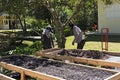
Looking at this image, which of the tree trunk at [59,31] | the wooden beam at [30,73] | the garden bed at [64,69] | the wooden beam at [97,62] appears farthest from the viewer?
the tree trunk at [59,31]

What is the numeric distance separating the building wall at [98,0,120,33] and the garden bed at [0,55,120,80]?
51.5 ft

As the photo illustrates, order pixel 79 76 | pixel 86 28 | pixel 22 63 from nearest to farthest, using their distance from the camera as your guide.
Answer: pixel 79 76, pixel 22 63, pixel 86 28

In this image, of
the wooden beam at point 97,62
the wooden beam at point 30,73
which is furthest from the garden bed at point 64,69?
the wooden beam at point 97,62

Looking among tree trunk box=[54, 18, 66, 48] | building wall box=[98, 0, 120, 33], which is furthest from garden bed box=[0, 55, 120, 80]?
building wall box=[98, 0, 120, 33]

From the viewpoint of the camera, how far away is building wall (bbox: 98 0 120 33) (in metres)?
22.8

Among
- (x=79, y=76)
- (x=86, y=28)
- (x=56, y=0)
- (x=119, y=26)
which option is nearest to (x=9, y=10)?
(x=56, y=0)

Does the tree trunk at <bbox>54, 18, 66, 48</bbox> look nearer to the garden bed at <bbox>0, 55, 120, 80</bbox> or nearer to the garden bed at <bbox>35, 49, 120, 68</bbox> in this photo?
the garden bed at <bbox>35, 49, 120, 68</bbox>

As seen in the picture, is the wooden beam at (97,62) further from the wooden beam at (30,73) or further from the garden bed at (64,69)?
the wooden beam at (30,73)

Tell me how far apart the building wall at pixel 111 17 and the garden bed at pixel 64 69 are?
15.7m

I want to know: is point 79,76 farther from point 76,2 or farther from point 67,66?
point 76,2

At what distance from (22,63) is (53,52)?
5.55ft

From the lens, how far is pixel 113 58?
8023mm

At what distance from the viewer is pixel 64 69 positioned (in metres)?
6.63

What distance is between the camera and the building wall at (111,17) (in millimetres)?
22828
